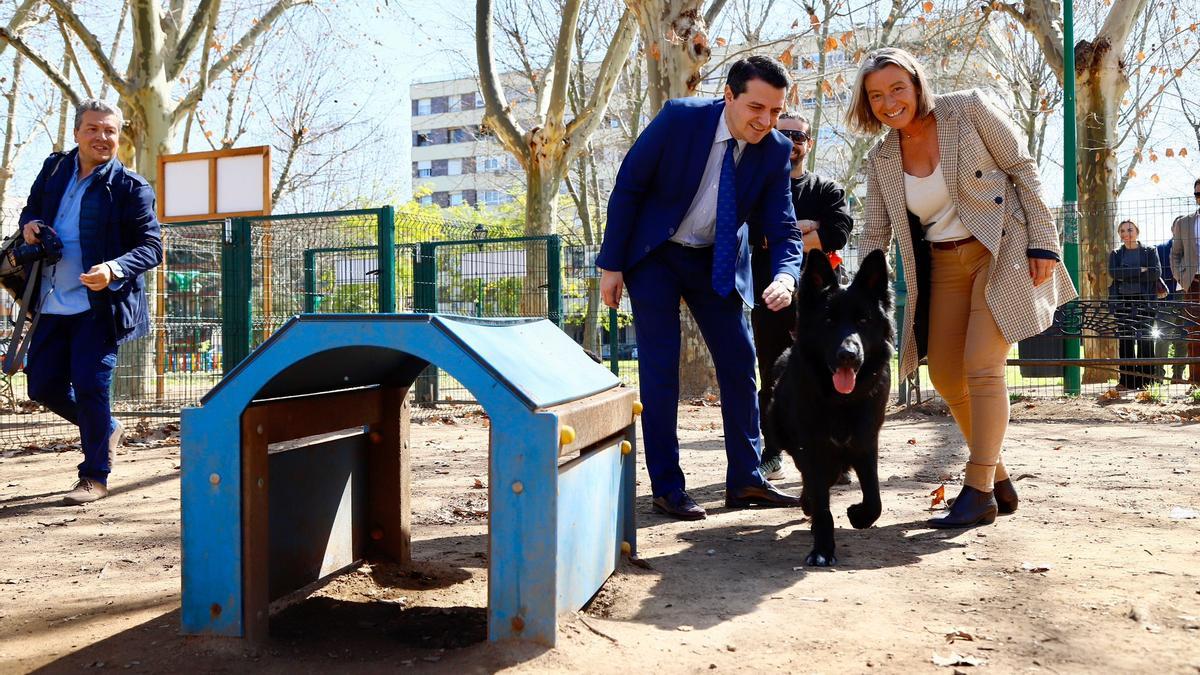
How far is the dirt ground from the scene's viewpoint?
2.65 m

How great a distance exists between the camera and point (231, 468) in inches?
109

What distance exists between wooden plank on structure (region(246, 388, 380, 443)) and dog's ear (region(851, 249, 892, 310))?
194cm

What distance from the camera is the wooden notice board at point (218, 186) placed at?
34.8 feet

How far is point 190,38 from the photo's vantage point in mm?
13398

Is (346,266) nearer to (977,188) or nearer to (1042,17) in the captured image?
(977,188)

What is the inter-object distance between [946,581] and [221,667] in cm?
232

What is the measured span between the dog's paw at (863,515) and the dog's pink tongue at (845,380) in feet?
1.98

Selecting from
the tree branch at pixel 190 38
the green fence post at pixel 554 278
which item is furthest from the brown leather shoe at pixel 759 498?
the tree branch at pixel 190 38

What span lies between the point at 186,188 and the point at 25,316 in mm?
6387

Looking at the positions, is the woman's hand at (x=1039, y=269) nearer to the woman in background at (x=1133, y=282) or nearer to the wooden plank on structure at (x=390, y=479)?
the wooden plank on structure at (x=390, y=479)

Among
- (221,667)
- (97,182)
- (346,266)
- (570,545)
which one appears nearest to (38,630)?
(221,667)

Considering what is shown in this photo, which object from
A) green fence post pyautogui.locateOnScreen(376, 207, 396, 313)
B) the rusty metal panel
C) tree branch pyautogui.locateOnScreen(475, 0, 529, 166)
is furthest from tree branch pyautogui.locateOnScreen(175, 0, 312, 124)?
the rusty metal panel

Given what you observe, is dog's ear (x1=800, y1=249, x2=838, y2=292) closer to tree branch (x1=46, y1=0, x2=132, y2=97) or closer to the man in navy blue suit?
the man in navy blue suit

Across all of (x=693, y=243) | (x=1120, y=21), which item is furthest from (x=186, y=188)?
(x=1120, y=21)
